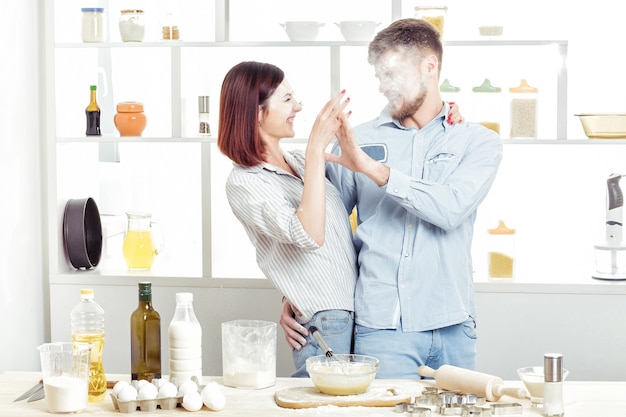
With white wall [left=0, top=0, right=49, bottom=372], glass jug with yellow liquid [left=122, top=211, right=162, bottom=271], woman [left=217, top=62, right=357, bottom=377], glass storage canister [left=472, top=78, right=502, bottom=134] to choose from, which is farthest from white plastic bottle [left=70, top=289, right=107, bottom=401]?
glass storage canister [left=472, top=78, right=502, bottom=134]

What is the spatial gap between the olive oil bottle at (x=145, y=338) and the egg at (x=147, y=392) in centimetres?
12

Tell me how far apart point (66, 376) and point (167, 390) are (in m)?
0.21

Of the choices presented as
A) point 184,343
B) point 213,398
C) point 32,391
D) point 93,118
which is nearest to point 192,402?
point 213,398

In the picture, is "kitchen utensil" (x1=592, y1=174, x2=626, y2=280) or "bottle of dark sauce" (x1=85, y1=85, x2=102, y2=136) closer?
"kitchen utensil" (x1=592, y1=174, x2=626, y2=280)

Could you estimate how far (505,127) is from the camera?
3.64 metres

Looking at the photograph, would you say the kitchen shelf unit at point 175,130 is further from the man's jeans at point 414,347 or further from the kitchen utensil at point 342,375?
the kitchen utensil at point 342,375

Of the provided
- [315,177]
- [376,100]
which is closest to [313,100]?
[376,100]

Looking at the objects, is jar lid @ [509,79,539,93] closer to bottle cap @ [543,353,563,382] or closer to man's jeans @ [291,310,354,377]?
man's jeans @ [291,310,354,377]

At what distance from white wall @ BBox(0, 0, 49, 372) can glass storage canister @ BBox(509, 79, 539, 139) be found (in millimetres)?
1892

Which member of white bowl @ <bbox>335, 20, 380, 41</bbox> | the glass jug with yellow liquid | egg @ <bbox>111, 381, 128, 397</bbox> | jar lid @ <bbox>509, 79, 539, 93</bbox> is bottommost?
egg @ <bbox>111, 381, 128, 397</bbox>

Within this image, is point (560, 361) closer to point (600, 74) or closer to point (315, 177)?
point (315, 177)

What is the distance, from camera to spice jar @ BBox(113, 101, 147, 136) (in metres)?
3.72

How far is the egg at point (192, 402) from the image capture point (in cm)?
193

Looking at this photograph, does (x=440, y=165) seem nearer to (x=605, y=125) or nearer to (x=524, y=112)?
(x=524, y=112)
